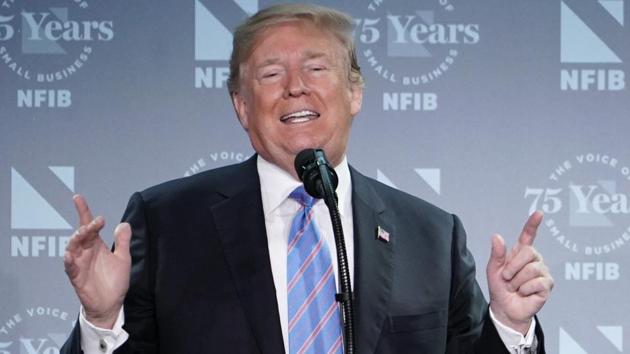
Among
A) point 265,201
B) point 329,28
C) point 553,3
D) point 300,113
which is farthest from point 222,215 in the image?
point 553,3

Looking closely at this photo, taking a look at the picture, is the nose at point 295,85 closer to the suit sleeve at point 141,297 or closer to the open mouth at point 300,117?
the open mouth at point 300,117

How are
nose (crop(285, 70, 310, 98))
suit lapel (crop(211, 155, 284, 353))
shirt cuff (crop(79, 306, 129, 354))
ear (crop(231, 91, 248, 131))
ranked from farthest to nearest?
1. ear (crop(231, 91, 248, 131))
2. nose (crop(285, 70, 310, 98))
3. suit lapel (crop(211, 155, 284, 353))
4. shirt cuff (crop(79, 306, 129, 354))

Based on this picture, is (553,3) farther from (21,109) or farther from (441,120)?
(21,109)

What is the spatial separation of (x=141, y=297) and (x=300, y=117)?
48cm

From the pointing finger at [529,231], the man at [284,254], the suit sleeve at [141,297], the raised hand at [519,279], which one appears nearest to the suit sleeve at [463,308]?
the man at [284,254]

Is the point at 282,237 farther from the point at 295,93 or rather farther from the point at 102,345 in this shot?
the point at 102,345

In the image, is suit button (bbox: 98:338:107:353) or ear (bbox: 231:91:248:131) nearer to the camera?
suit button (bbox: 98:338:107:353)

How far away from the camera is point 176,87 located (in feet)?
9.57

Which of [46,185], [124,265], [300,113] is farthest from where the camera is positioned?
→ [46,185]

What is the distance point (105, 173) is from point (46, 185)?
0.18m

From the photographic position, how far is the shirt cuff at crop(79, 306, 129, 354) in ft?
5.56

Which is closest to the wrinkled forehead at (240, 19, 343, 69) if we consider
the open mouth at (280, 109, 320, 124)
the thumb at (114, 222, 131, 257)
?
the open mouth at (280, 109, 320, 124)

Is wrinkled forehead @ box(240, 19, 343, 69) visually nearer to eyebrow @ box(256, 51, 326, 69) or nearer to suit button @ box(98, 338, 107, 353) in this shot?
eyebrow @ box(256, 51, 326, 69)

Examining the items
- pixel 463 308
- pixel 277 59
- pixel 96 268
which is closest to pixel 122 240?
pixel 96 268
